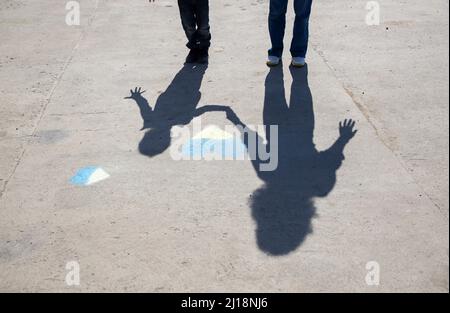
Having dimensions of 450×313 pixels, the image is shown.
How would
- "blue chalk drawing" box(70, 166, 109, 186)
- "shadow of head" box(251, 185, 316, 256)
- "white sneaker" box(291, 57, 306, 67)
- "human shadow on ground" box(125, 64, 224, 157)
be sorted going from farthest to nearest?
"white sneaker" box(291, 57, 306, 67) < "human shadow on ground" box(125, 64, 224, 157) < "blue chalk drawing" box(70, 166, 109, 186) < "shadow of head" box(251, 185, 316, 256)

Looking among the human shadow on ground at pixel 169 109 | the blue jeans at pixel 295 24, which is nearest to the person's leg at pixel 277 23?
the blue jeans at pixel 295 24

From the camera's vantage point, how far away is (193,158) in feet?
12.5

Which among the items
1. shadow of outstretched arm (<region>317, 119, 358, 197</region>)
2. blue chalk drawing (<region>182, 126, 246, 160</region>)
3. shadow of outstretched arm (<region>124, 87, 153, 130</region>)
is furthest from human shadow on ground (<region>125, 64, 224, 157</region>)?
shadow of outstretched arm (<region>317, 119, 358, 197</region>)

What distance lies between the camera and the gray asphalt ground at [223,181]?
2.75 m

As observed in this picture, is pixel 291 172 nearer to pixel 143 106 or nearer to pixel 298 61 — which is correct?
pixel 143 106

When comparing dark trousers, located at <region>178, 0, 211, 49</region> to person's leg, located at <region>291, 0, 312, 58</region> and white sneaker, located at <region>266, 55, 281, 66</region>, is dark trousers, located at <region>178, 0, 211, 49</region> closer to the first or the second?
white sneaker, located at <region>266, 55, 281, 66</region>

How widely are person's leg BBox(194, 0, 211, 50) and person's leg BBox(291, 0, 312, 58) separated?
1.09 metres

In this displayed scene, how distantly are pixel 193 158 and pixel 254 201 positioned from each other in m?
0.78

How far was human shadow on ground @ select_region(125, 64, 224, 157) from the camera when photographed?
404cm

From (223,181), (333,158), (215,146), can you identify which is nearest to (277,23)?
(215,146)

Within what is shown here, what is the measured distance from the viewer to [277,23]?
516cm
